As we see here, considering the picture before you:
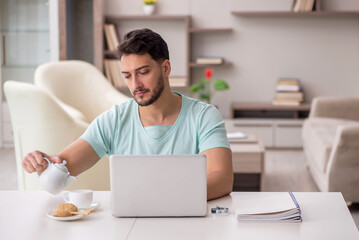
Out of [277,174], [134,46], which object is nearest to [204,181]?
[134,46]

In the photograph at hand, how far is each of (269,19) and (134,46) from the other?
14.6 ft

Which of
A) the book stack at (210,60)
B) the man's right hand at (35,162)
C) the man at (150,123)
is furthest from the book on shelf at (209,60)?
the man's right hand at (35,162)

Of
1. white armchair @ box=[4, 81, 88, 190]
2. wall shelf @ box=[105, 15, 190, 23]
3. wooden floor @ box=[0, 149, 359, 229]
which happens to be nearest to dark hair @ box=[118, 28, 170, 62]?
white armchair @ box=[4, 81, 88, 190]

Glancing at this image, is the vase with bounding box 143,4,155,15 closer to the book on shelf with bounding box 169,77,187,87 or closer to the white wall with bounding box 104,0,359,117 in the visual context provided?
the white wall with bounding box 104,0,359,117

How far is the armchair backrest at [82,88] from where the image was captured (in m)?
4.20

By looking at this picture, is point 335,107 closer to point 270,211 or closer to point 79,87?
point 79,87

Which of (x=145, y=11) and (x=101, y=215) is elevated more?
(x=145, y=11)

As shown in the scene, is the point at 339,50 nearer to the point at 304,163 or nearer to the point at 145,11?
the point at 304,163

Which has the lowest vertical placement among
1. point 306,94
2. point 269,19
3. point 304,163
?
point 304,163

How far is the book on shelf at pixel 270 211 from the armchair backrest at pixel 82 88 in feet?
8.76

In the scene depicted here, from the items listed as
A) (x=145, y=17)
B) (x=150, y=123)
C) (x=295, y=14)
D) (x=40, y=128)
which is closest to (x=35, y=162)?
(x=150, y=123)

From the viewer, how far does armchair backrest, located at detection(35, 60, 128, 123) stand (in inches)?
165

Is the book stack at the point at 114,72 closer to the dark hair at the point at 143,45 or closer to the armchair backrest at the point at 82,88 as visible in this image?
the armchair backrest at the point at 82,88

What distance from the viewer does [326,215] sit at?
5.08 ft
